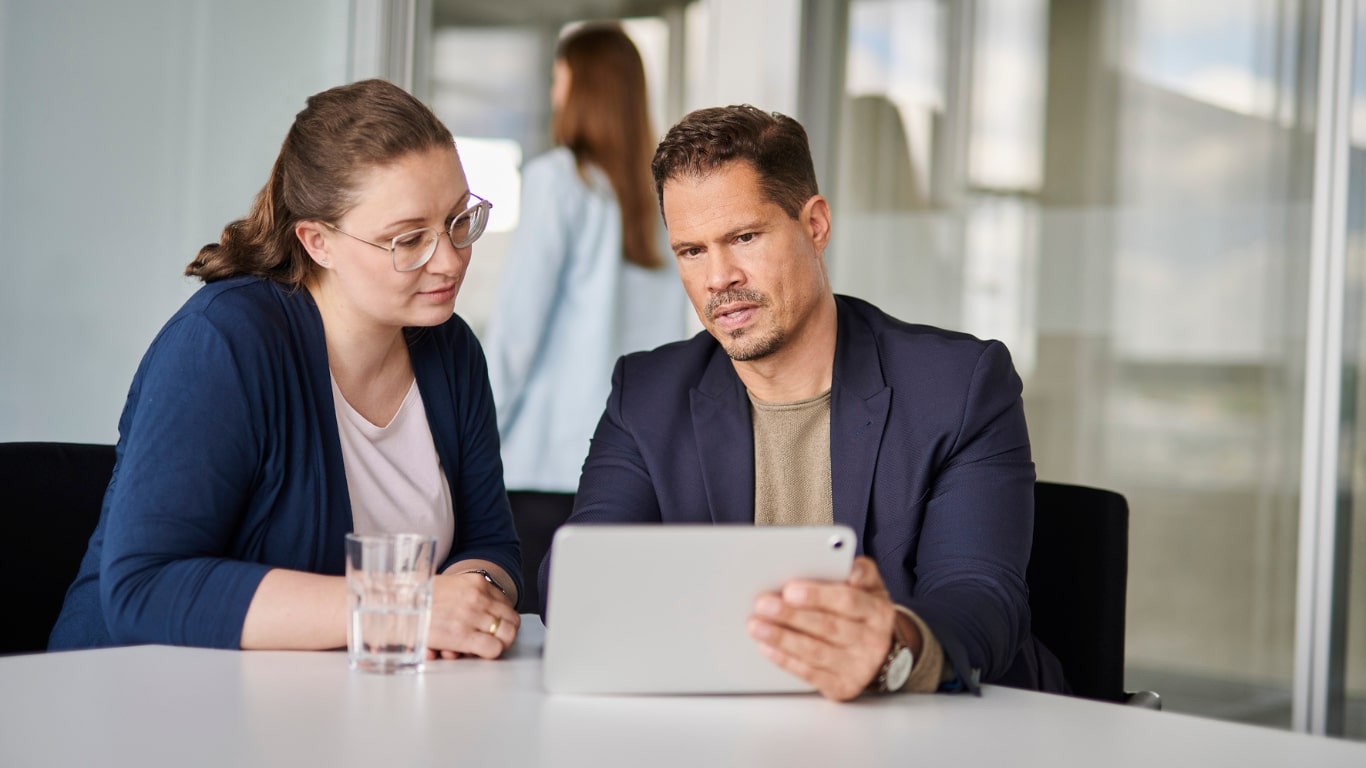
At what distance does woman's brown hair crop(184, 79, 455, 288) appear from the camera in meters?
1.86

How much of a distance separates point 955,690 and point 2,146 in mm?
2928

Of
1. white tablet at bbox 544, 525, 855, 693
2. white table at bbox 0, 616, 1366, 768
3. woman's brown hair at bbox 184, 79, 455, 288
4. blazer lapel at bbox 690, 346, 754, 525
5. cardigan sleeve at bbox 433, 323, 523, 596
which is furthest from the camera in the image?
cardigan sleeve at bbox 433, 323, 523, 596

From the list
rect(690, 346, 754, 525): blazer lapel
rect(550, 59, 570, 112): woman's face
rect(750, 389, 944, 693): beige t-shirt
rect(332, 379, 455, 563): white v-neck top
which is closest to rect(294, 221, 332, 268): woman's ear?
rect(332, 379, 455, 563): white v-neck top

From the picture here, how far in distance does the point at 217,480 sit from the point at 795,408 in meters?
0.86

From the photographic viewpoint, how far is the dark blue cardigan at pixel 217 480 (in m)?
1.54

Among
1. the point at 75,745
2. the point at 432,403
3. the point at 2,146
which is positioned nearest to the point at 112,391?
the point at 2,146

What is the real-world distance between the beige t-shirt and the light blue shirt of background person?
5.23ft

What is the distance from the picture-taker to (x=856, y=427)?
1.92m

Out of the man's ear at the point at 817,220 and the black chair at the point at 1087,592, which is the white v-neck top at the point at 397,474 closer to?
the man's ear at the point at 817,220

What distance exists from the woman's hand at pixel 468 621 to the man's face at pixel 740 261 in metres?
0.63

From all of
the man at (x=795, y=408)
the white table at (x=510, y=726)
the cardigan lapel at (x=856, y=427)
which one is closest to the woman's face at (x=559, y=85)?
the man at (x=795, y=408)

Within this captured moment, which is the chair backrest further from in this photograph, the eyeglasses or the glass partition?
the glass partition

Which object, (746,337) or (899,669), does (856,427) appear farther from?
(899,669)

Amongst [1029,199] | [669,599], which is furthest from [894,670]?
[1029,199]
